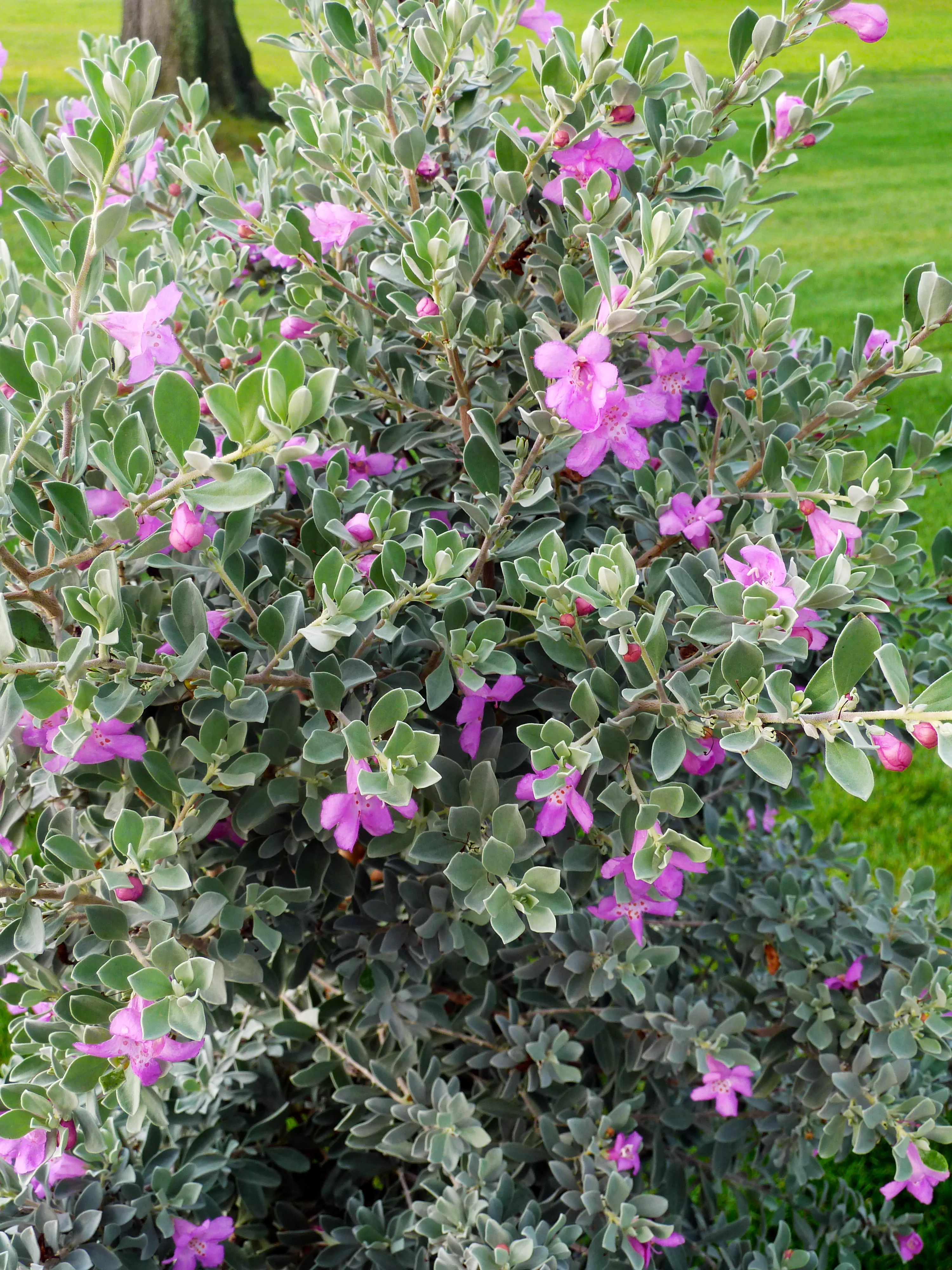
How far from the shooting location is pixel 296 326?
144 cm

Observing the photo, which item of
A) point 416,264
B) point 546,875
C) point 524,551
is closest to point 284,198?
point 416,264

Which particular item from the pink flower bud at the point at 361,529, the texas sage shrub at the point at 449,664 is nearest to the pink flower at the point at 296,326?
the texas sage shrub at the point at 449,664

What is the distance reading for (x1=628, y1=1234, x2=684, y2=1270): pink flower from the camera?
1.35 metres

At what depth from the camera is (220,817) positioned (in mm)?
1128

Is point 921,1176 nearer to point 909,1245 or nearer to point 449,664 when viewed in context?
point 909,1245

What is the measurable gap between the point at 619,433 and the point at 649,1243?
3.51ft

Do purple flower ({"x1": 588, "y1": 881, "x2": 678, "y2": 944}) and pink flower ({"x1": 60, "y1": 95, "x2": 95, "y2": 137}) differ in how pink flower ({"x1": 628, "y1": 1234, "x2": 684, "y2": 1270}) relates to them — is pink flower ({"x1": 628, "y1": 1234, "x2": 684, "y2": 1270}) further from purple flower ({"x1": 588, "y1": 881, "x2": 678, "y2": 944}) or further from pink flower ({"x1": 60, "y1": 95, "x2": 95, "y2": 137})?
pink flower ({"x1": 60, "y1": 95, "x2": 95, "y2": 137})

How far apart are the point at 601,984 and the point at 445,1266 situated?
0.39 m

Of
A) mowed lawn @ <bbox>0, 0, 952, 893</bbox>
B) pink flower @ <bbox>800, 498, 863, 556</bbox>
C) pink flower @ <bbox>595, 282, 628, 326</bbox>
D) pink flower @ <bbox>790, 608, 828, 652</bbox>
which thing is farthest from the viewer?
mowed lawn @ <bbox>0, 0, 952, 893</bbox>

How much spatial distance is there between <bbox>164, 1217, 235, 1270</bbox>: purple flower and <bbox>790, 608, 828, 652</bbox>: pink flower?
1.15 metres

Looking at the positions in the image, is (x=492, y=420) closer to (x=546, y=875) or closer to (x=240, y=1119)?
(x=546, y=875)

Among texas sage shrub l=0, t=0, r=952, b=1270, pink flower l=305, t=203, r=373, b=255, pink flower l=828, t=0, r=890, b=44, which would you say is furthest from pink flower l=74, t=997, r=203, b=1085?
pink flower l=828, t=0, r=890, b=44

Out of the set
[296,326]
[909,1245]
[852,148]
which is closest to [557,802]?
[296,326]

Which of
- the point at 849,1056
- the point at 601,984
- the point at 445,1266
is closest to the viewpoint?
the point at 445,1266
